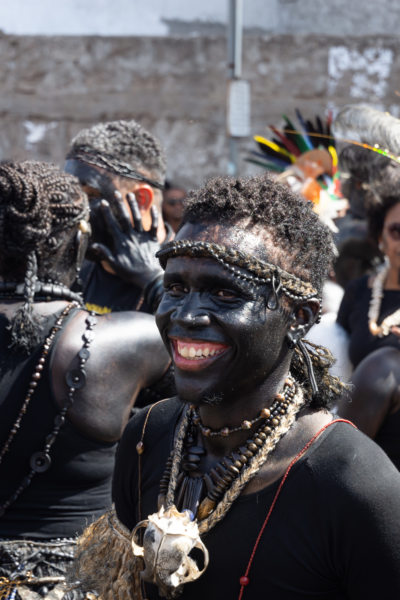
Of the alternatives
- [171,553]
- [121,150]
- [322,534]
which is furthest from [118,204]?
[322,534]

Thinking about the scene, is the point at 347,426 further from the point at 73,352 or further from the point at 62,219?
the point at 62,219

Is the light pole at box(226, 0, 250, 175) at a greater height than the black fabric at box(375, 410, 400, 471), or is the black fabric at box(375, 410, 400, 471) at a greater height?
the light pole at box(226, 0, 250, 175)

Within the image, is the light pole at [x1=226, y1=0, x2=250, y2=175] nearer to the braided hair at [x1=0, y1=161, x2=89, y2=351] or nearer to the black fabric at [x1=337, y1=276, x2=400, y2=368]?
the black fabric at [x1=337, y1=276, x2=400, y2=368]

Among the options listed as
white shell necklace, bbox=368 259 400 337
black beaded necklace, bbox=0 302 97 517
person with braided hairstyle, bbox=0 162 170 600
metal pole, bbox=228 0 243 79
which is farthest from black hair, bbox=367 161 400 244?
metal pole, bbox=228 0 243 79

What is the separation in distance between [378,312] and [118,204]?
1.40 metres

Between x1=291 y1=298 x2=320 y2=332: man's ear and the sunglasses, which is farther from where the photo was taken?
the sunglasses

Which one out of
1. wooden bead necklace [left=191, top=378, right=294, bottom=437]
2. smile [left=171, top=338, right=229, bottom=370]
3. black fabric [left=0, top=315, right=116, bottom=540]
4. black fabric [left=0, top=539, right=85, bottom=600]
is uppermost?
smile [left=171, top=338, right=229, bottom=370]

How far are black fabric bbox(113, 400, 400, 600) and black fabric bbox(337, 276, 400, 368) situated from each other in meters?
1.73

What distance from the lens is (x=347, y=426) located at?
1832 millimetres

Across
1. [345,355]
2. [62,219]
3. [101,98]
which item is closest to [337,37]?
[101,98]

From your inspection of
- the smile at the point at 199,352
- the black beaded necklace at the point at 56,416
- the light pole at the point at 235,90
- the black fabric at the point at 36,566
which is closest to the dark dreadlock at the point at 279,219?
the smile at the point at 199,352

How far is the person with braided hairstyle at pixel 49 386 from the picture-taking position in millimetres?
2557

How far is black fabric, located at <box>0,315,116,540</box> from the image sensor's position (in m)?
2.57

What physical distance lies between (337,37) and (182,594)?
24.8ft
